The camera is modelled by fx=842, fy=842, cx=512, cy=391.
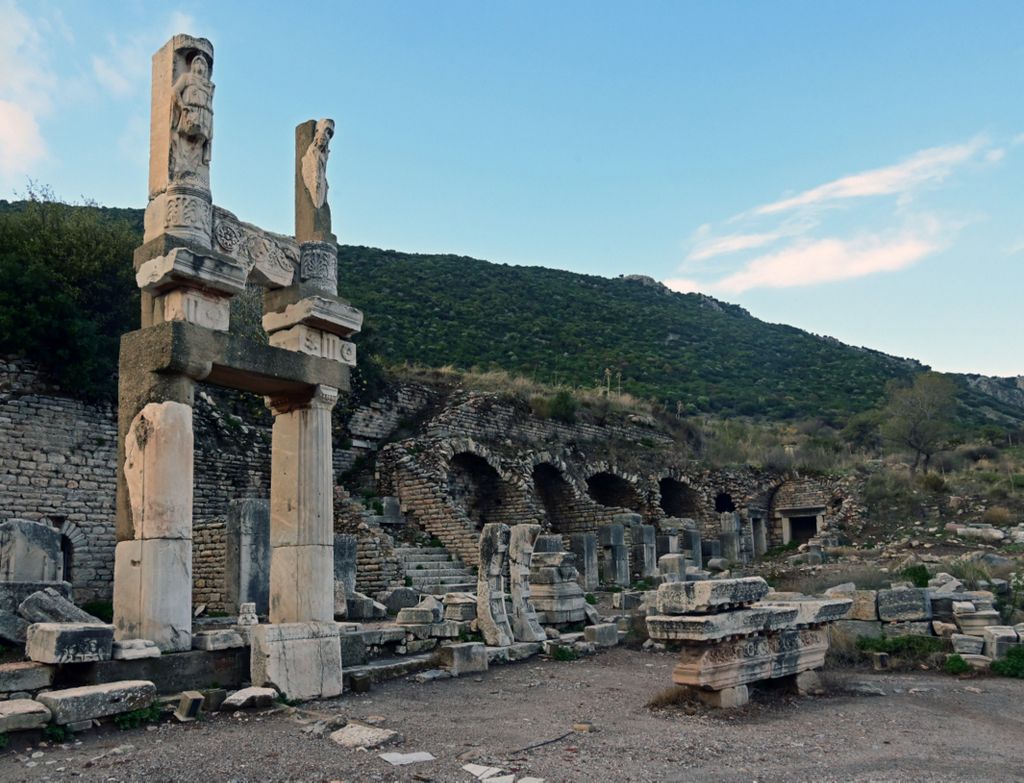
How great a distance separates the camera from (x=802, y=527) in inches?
1210

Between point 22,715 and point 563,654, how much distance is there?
265 inches

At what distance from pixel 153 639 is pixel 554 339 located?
43.1 m

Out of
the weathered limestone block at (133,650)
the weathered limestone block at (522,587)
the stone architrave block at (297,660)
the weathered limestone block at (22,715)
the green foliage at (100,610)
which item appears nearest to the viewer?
the weathered limestone block at (22,715)

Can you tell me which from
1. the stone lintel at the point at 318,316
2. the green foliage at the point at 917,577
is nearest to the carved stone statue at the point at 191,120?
the stone lintel at the point at 318,316

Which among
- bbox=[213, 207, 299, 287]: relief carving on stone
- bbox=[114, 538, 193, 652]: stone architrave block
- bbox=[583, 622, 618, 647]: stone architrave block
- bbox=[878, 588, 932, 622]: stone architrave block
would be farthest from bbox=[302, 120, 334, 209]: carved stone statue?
bbox=[878, 588, 932, 622]: stone architrave block

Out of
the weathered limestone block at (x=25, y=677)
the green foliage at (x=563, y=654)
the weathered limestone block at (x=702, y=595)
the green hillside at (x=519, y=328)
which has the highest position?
the green hillside at (x=519, y=328)

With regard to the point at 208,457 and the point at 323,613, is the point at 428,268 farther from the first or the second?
the point at 323,613

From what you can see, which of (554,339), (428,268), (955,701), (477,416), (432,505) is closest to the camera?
(955,701)

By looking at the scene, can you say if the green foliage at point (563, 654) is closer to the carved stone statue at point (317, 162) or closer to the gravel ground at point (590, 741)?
the gravel ground at point (590, 741)

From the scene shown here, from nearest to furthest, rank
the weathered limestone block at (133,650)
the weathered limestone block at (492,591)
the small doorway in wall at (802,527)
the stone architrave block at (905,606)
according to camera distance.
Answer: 1. the weathered limestone block at (133,650)
2. the stone architrave block at (905,606)
3. the weathered limestone block at (492,591)
4. the small doorway in wall at (802,527)

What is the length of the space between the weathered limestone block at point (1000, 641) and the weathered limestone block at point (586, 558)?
1090 cm

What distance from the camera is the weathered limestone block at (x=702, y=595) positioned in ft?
24.5

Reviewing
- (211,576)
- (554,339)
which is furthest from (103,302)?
(554,339)

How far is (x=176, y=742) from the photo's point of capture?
6.11 meters
